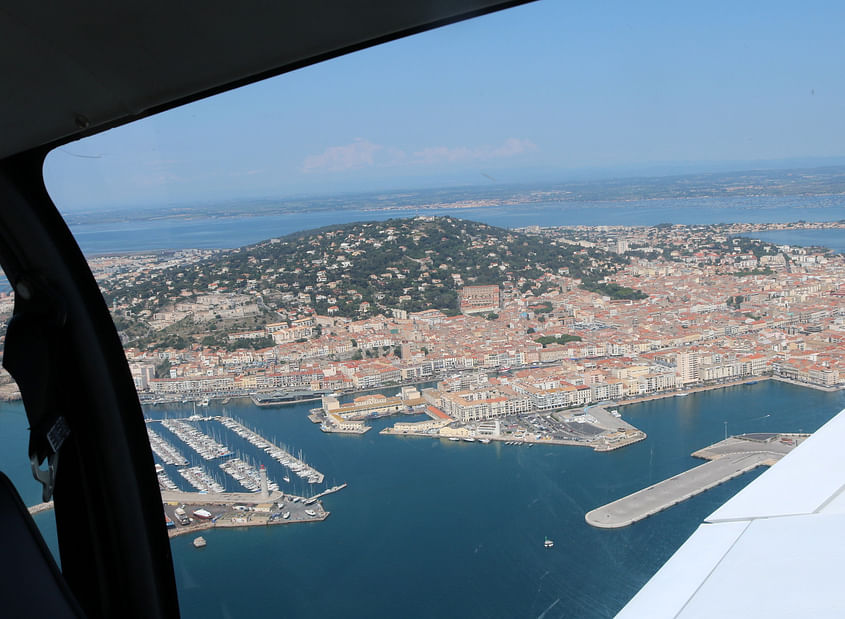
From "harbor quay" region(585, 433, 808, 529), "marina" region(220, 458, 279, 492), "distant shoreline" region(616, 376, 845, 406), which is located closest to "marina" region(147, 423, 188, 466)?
"marina" region(220, 458, 279, 492)

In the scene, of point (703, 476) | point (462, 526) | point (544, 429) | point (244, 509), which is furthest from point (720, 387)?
point (244, 509)

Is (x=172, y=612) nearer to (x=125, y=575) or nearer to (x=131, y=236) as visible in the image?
(x=125, y=575)

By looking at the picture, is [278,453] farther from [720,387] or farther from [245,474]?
[720,387]

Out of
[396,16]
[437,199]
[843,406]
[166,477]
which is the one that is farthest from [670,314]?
[166,477]

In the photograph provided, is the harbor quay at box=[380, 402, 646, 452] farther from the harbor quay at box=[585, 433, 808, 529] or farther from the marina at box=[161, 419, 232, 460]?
the marina at box=[161, 419, 232, 460]

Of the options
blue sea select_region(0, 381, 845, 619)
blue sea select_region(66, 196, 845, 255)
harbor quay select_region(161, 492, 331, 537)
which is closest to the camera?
blue sea select_region(0, 381, 845, 619)

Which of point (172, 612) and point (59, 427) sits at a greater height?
point (59, 427)

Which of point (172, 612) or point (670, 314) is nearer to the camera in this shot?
point (172, 612)
